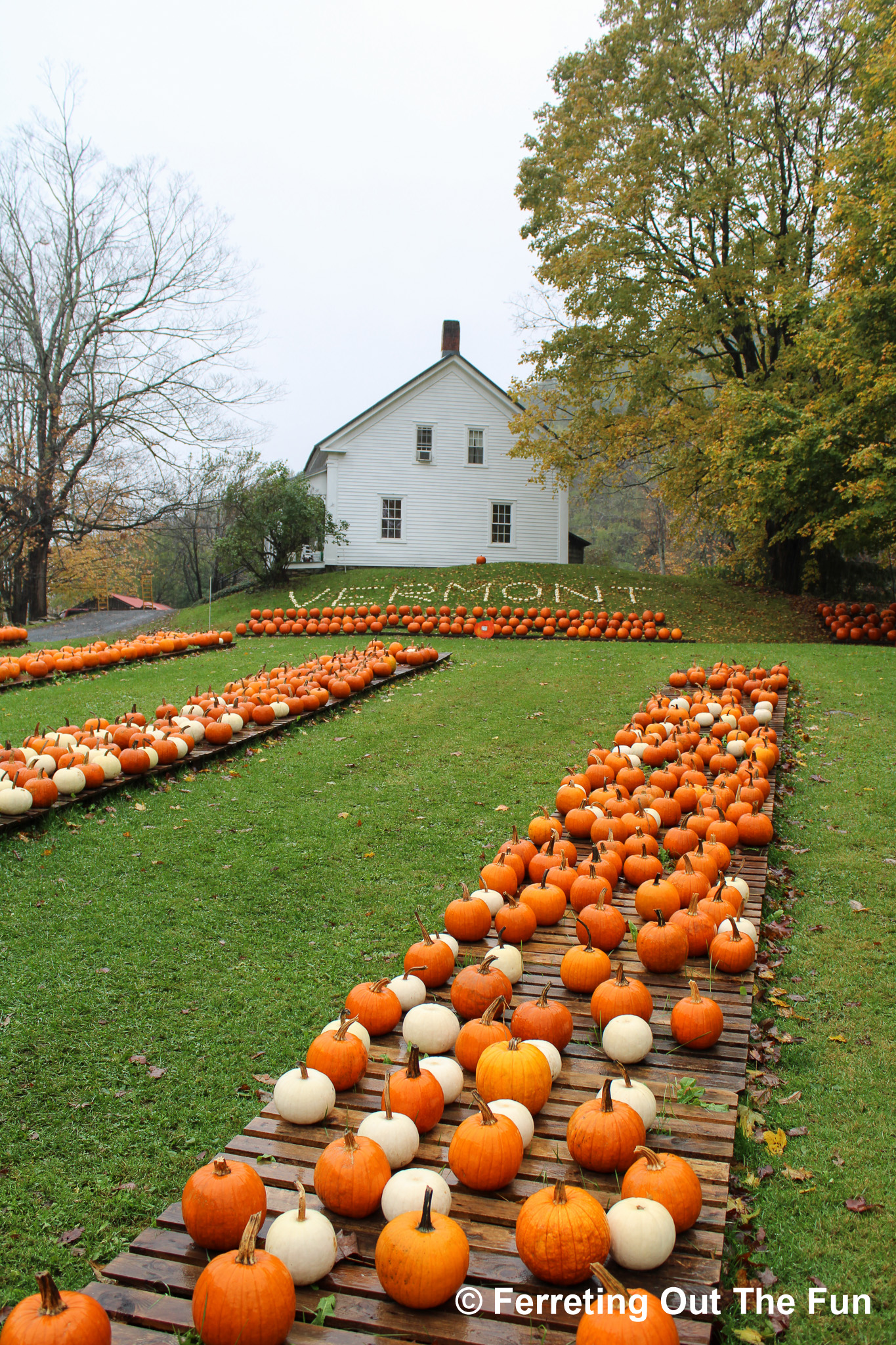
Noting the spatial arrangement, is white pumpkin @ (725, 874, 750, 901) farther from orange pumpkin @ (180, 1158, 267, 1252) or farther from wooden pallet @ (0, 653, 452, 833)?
wooden pallet @ (0, 653, 452, 833)

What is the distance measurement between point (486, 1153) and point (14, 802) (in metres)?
4.63

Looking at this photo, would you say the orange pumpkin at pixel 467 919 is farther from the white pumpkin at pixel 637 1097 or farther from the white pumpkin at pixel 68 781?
the white pumpkin at pixel 68 781

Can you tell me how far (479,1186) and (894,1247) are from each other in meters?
1.23

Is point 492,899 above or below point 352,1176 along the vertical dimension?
above

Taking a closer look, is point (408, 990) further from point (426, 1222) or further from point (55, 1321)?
point (55, 1321)

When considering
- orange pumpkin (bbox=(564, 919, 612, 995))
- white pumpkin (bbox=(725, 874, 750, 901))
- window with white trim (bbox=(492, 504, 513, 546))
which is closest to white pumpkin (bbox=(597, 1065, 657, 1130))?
orange pumpkin (bbox=(564, 919, 612, 995))

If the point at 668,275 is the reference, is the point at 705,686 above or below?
below

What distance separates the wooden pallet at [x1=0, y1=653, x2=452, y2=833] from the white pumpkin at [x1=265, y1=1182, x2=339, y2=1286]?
4.33m

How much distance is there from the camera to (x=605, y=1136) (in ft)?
8.24

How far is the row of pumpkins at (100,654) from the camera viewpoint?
11.9m

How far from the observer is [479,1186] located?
2.46 m

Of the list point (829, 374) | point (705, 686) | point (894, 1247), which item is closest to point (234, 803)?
point (894, 1247)

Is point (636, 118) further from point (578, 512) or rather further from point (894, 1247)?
point (578, 512)

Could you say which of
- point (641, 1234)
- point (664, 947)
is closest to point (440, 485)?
point (664, 947)
